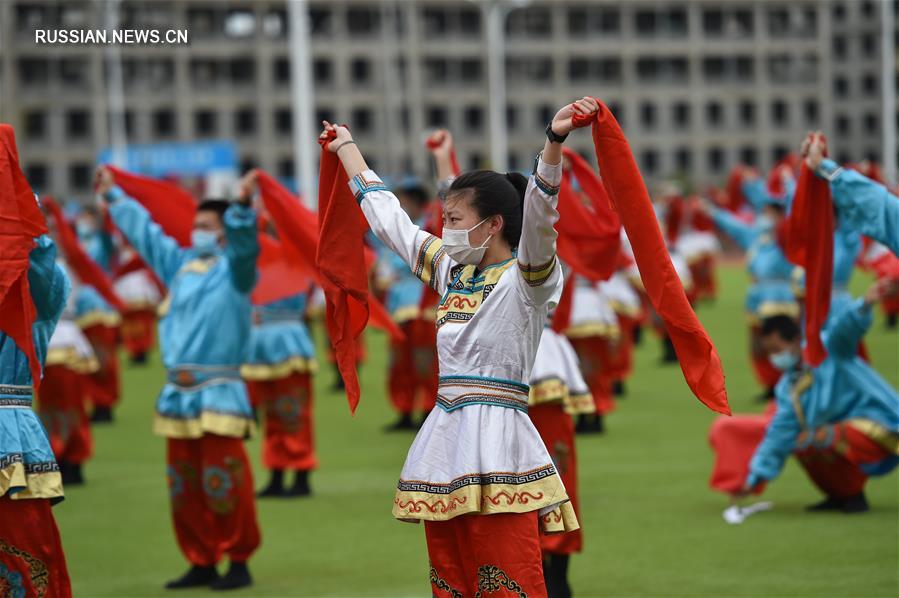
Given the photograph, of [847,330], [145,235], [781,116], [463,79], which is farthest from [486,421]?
[781,116]

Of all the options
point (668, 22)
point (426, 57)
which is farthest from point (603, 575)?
point (668, 22)

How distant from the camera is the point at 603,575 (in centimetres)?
748

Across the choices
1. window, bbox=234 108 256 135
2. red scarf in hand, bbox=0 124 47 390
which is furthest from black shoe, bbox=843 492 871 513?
window, bbox=234 108 256 135

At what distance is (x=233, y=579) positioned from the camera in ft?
24.6

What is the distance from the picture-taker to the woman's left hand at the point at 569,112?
446 centimetres

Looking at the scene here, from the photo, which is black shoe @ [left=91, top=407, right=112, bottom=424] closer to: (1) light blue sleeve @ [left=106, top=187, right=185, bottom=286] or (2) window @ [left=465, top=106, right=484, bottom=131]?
(1) light blue sleeve @ [left=106, top=187, right=185, bottom=286]

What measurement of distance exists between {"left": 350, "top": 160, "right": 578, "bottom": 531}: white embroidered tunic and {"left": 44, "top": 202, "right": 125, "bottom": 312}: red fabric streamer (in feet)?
16.6

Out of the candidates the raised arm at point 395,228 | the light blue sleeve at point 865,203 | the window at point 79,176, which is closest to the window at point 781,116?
the window at point 79,176

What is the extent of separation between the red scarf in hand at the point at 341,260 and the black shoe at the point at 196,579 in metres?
2.37

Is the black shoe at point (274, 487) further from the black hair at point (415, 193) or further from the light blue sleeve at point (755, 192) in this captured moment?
the light blue sleeve at point (755, 192)

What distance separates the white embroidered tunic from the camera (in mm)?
4773

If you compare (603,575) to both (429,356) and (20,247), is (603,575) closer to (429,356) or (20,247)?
(20,247)

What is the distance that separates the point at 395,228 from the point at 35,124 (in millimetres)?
63141

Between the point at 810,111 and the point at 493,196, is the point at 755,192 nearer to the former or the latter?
the point at 493,196
